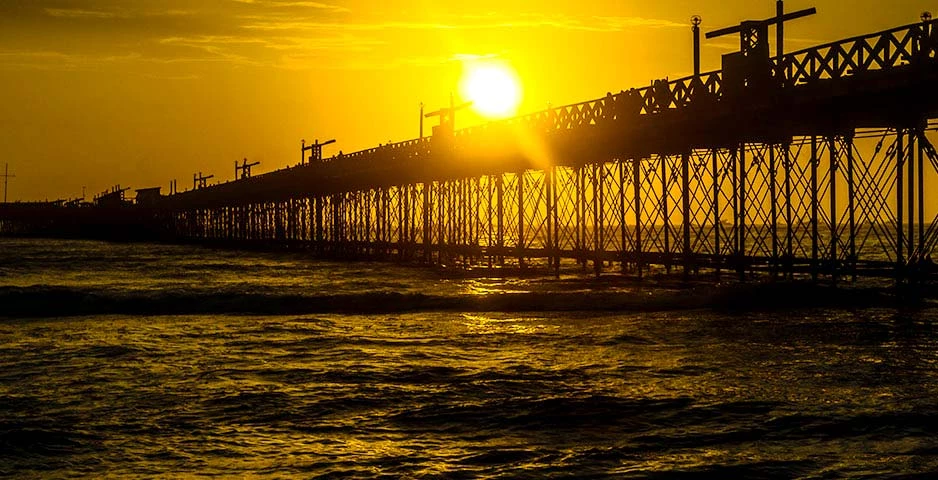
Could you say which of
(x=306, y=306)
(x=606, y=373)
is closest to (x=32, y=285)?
(x=306, y=306)

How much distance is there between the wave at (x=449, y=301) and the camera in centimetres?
2719

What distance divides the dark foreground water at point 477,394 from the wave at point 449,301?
1.14 metres

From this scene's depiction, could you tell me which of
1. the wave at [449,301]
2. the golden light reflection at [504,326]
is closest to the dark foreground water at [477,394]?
the golden light reflection at [504,326]

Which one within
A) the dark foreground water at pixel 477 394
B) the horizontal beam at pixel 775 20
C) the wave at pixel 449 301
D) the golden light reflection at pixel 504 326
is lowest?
the dark foreground water at pixel 477 394

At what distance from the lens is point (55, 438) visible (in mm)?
11977

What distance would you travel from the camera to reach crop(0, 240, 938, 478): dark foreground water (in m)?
10.8

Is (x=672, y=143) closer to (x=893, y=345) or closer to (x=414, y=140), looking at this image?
(x=893, y=345)

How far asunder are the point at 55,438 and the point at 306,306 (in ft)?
59.4

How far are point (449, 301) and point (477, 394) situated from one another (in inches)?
634

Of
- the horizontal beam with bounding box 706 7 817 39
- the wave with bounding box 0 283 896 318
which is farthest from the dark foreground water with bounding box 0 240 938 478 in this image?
the horizontal beam with bounding box 706 7 817 39

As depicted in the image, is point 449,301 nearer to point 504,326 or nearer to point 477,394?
point 504,326

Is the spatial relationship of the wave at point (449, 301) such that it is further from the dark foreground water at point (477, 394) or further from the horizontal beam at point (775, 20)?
the horizontal beam at point (775, 20)

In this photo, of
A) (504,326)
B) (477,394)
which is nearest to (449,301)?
(504,326)

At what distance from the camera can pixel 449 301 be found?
99.9ft
